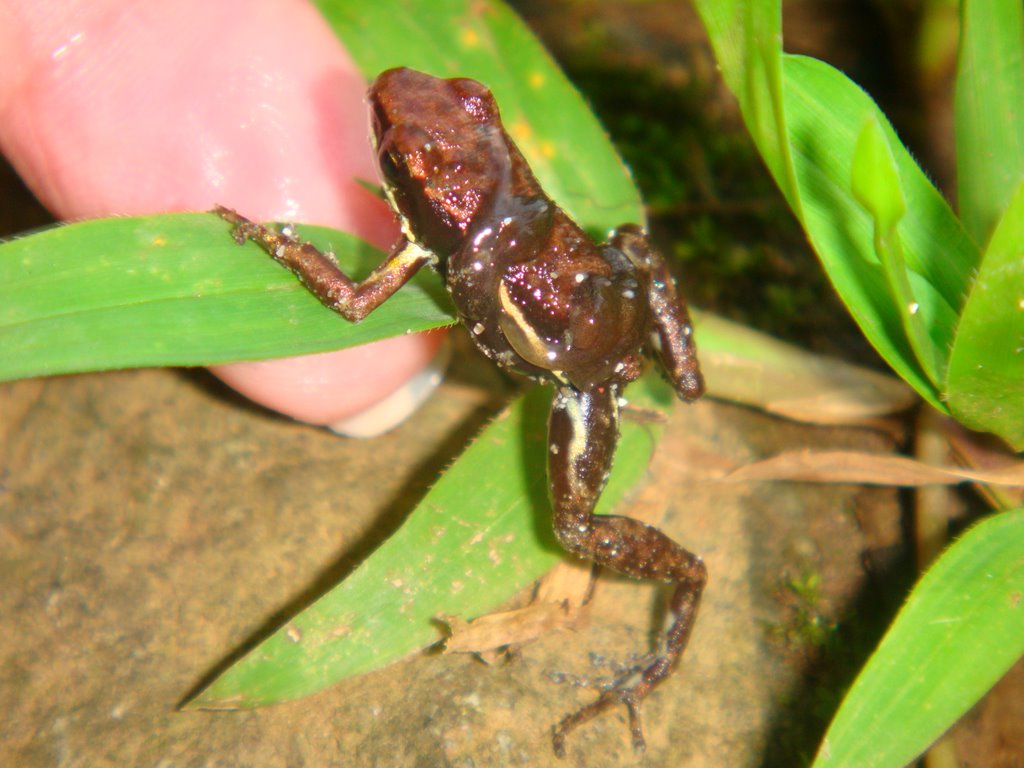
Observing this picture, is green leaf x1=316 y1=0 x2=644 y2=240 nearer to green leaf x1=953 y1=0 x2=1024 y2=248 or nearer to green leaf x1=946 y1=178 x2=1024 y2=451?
green leaf x1=953 y1=0 x2=1024 y2=248

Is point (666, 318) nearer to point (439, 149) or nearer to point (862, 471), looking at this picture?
point (862, 471)

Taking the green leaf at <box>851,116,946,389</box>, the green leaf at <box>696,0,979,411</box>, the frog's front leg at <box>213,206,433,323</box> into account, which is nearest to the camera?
the green leaf at <box>851,116,946,389</box>

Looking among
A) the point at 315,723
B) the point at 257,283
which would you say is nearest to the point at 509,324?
the point at 257,283

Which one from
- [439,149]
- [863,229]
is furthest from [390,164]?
[863,229]

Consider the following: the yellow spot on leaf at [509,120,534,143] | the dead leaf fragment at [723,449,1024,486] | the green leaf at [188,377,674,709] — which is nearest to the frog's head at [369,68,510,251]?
the yellow spot on leaf at [509,120,534,143]

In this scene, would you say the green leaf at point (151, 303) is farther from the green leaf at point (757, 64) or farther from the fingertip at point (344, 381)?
the green leaf at point (757, 64)

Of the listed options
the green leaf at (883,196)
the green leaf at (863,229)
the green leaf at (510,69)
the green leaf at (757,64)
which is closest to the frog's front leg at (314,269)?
the green leaf at (510,69)
